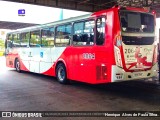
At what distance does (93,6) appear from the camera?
2436 cm

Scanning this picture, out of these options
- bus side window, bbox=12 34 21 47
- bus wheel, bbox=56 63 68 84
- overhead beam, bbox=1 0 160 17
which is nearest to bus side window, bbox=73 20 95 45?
bus wheel, bbox=56 63 68 84

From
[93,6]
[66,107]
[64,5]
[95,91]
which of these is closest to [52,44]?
[95,91]

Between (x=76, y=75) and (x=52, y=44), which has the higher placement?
(x=52, y=44)

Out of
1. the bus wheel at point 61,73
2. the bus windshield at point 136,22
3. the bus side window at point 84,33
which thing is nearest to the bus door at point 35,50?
the bus wheel at point 61,73

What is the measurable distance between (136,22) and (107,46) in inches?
57.7

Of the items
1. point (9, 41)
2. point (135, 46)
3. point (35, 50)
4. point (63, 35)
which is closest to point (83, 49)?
point (63, 35)

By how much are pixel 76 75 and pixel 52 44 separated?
2.87m

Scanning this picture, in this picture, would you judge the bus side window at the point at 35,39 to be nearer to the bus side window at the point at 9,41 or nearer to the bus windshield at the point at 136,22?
the bus side window at the point at 9,41

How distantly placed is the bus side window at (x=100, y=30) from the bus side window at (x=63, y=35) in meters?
2.24

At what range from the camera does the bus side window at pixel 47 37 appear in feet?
43.4

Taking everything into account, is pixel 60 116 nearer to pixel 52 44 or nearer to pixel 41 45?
pixel 52 44

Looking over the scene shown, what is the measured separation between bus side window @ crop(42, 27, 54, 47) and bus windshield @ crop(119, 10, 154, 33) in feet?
16.2

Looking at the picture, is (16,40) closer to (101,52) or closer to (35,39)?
(35,39)

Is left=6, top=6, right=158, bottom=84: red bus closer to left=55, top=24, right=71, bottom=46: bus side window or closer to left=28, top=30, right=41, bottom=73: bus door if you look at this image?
left=55, top=24, right=71, bottom=46: bus side window
